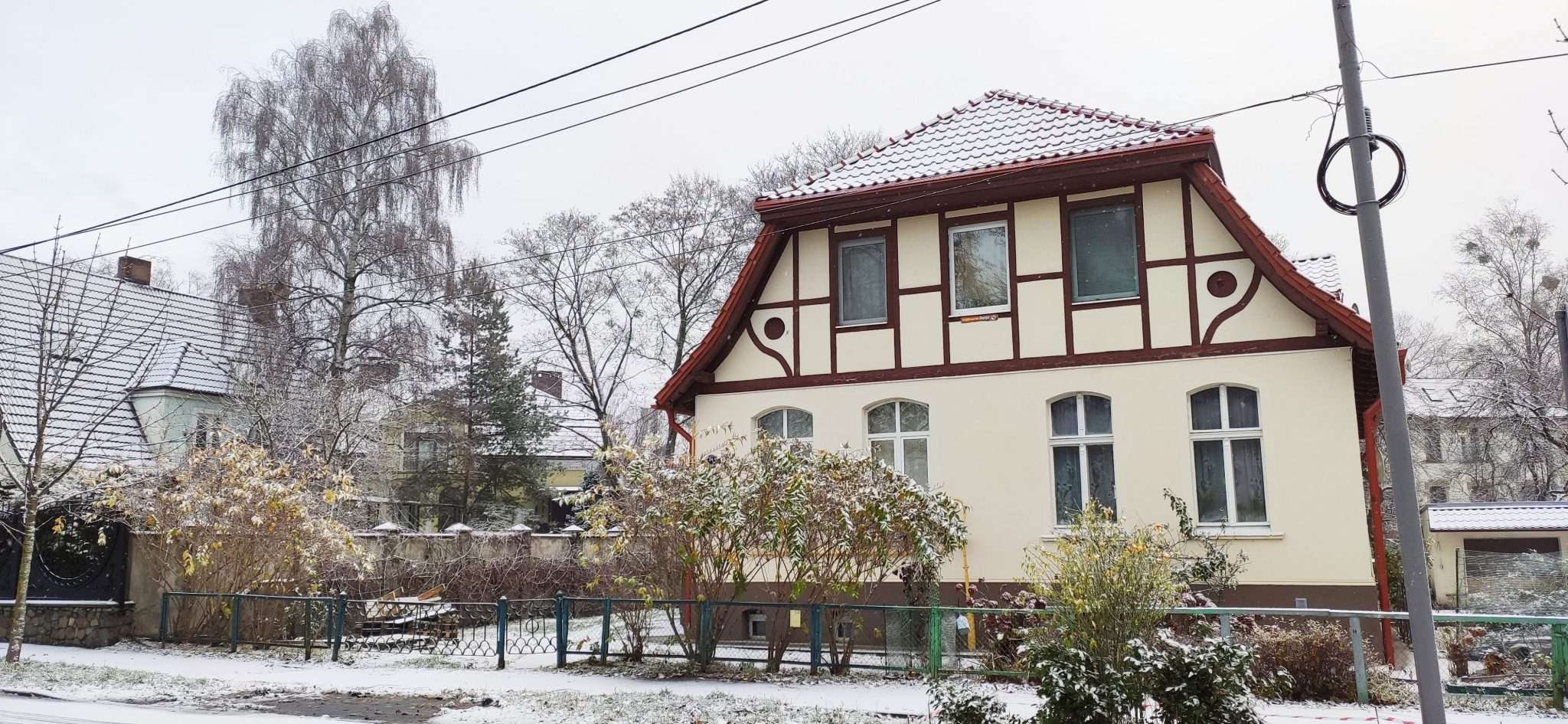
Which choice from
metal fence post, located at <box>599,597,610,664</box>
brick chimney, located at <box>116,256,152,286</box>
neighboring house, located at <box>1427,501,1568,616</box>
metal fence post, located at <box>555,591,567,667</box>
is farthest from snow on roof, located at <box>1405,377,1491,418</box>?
brick chimney, located at <box>116,256,152,286</box>

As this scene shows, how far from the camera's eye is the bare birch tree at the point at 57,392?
13.9 meters

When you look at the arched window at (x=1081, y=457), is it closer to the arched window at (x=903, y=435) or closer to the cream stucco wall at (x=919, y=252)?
the arched window at (x=903, y=435)

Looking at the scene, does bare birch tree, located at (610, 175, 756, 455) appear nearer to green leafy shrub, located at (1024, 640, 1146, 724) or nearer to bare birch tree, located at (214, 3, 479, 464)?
bare birch tree, located at (214, 3, 479, 464)

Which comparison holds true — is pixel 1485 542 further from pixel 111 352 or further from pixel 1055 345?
pixel 111 352

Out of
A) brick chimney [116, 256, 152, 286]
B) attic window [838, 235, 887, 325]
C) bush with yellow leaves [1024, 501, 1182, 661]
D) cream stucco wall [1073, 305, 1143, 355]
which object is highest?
brick chimney [116, 256, 152, 286]

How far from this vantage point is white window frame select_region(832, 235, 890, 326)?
52.7 ft

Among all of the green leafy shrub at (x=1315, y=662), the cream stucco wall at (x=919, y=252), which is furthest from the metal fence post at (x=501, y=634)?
the green leafy shrub at (x=1315, y=662)

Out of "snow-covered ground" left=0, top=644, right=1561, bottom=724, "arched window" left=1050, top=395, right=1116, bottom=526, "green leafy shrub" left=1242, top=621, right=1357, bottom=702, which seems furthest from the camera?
"arched window" left=1050, top=395, right=1116, bottom=526

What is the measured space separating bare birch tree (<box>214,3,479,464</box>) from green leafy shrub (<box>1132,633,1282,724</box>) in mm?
22253

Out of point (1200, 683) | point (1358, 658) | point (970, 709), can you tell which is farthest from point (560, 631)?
point (1358, 658)

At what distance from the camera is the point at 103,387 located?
24781 millimetres

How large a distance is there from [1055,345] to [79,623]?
14.5 m

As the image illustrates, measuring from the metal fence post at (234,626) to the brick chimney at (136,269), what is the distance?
20379mm

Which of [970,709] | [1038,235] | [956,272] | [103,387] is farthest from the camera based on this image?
[103,387]
